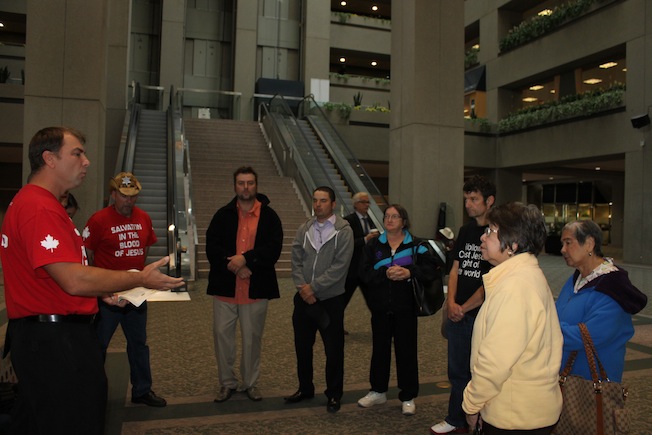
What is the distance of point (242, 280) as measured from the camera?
442 centimetres

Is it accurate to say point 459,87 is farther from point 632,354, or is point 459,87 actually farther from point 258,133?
point 258,133

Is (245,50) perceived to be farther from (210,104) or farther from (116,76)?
(116,76)

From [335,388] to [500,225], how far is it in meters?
2.31

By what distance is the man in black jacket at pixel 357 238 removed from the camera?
17.9 ft

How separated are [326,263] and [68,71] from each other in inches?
293

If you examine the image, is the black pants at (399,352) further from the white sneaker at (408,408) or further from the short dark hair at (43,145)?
the short dark hair at (43,145)

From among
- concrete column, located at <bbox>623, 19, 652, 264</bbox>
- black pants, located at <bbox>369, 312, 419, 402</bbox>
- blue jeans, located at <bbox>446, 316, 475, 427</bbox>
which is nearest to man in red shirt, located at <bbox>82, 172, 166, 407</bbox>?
black pants, located at <bbox>369, 312, 419, 402</bbox>

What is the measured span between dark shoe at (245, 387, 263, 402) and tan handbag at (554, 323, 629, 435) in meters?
2.39

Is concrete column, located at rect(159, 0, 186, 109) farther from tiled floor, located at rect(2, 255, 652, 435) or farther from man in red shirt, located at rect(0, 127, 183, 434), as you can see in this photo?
man in red shirt, located at rect(0, 127, 183, 434)

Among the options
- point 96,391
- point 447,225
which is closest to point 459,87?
point 447,225

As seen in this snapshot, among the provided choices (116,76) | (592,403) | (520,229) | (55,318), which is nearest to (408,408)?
(592,403)

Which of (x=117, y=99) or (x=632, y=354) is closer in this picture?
(x=632, y=354)

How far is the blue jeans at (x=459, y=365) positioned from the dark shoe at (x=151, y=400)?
2.09 meters

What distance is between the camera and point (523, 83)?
73.1 feet
